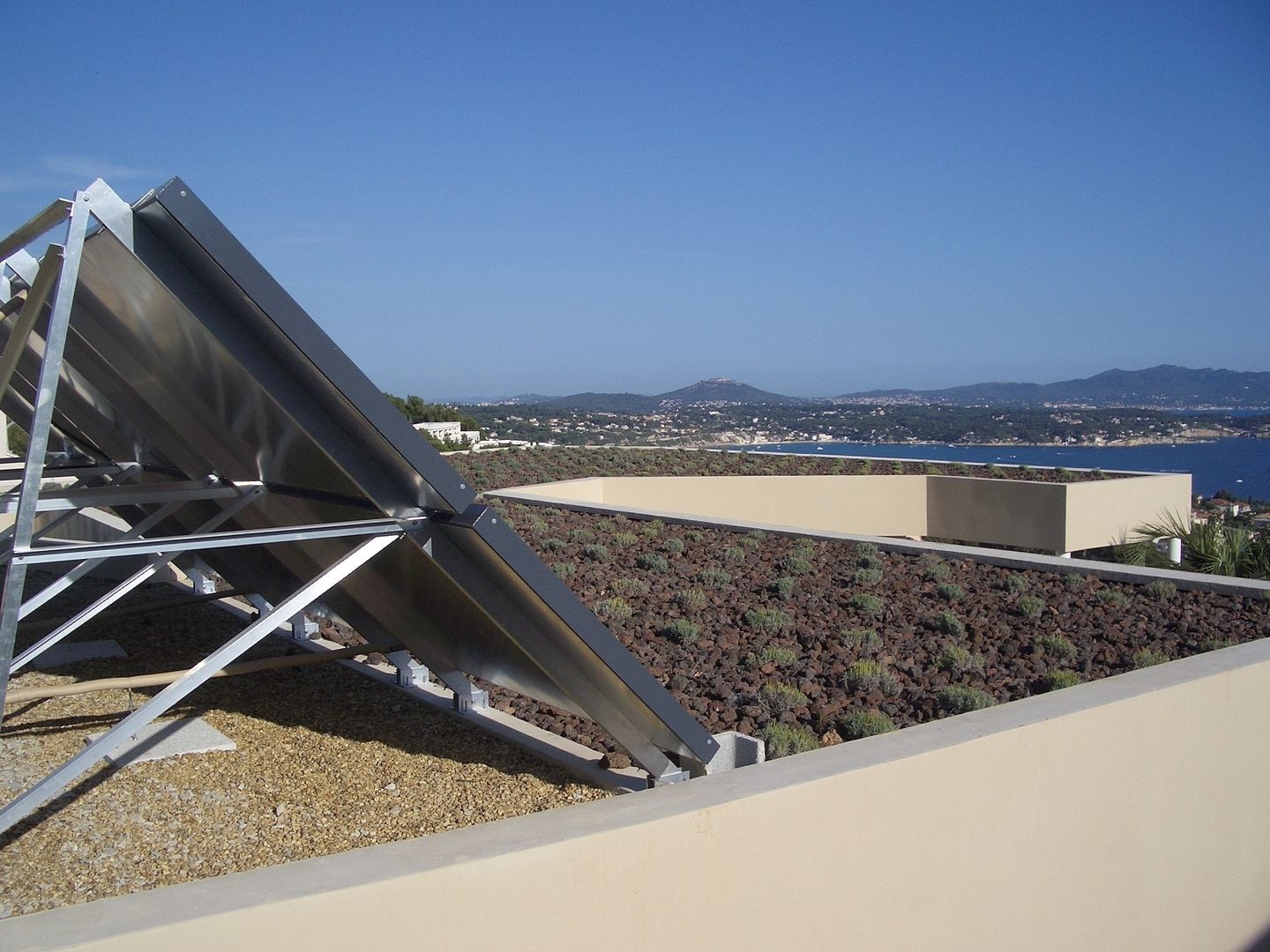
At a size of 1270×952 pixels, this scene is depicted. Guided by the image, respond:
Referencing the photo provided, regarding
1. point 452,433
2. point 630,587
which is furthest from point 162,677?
point 452,433

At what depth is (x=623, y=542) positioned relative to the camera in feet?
39.8

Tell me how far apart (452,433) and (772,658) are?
83.3 feet

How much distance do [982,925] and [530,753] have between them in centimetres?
223

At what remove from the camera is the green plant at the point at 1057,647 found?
7406mm

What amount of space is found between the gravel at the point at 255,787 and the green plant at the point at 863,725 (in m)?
1.83

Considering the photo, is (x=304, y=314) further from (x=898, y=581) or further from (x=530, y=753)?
(x=898, y=581)

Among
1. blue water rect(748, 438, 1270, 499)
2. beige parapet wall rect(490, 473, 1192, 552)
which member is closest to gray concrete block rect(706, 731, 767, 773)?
beige parapet wall rect(490, 473, 1192, 552)

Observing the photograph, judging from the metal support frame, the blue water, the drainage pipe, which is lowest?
the blue water

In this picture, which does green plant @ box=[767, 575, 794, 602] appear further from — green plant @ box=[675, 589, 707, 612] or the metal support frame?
the metal support frame

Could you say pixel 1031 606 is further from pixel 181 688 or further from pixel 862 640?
pixel 181 688

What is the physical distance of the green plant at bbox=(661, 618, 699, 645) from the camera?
7.91 metres

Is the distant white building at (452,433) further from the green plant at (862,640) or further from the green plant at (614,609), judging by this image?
the green plant at (862,640)

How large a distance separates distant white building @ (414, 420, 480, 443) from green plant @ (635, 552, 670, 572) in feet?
63.8


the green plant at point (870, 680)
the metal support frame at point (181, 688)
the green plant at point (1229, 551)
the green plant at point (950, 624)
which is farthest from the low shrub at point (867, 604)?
the metal support frame at point (181, 688)
